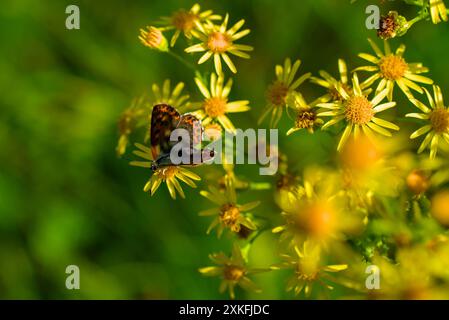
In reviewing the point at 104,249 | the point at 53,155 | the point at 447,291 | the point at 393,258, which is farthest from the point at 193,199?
the point at 447,291

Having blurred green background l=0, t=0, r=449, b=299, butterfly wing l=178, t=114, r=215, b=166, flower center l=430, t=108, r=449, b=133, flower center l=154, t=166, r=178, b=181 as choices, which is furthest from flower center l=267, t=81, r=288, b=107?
blurred green background l=0, t=0, r=449, b=299

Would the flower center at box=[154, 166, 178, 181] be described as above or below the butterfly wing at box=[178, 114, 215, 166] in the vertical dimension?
below

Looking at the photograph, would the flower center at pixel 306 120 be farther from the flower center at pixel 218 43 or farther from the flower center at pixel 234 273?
the flower center at pixel 234 273

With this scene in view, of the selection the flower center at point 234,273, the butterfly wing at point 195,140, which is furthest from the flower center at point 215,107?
the flower center at point 234,273

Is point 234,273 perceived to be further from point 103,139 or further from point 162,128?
point 103,139

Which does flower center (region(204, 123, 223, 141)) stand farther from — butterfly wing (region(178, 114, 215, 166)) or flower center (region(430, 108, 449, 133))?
flower center (region(430, 108, 449, 133))

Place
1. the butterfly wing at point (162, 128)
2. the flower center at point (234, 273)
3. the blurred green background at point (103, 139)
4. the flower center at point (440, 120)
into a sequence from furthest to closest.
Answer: the blurred green background at point (103, 139) → the flower center at point (234, 273) → the flower center at point (440, 120) → the butterfly wing at point (162, 128)
